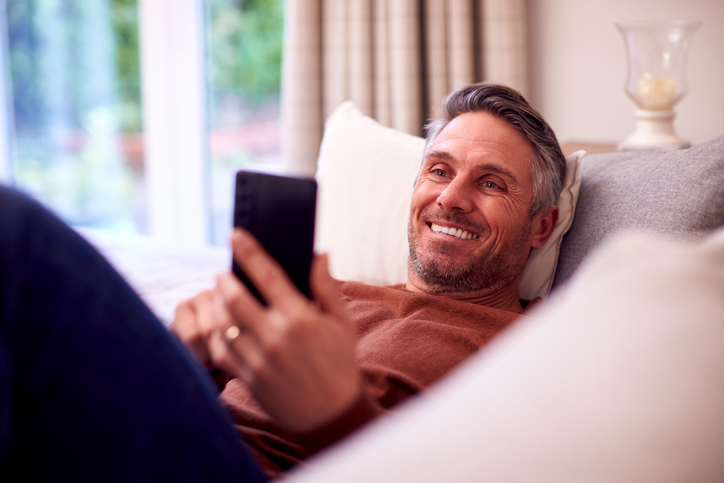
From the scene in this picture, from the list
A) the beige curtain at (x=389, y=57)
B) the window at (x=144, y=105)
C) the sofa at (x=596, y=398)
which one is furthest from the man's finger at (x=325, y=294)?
the window at (x=144, y=105)

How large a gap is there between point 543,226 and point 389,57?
4.46 ft

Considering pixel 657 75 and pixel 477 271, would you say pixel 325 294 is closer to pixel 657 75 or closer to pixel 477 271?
pixel 477 271

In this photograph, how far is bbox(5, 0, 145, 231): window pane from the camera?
3391mm

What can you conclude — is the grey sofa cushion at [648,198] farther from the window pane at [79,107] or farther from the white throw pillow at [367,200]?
the window pane at [79,107]

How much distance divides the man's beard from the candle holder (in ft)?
2.22

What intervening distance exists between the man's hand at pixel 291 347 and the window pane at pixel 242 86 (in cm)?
280

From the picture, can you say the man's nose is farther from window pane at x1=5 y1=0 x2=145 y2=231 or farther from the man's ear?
window pane at x1=5 y1=0 x2=145 y2=231

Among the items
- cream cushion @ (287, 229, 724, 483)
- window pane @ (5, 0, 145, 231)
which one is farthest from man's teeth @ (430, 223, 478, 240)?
window pane @ (5, 0, 145, 231)

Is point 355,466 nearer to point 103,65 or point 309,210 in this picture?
point 309,210

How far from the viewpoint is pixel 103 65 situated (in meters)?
3.43

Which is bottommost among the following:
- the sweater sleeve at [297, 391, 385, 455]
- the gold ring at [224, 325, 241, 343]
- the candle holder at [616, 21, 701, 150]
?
the sweater sleeve at [297, 391, 385, 455]

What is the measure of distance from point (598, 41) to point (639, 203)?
49.4 inches

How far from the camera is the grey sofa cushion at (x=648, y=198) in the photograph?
106cm

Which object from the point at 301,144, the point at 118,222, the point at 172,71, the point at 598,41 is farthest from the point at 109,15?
the point at 598,41
